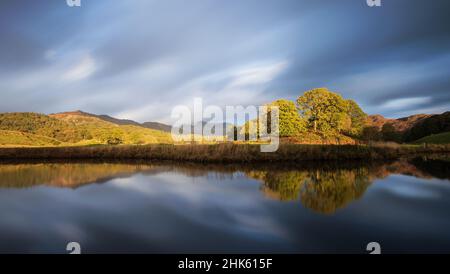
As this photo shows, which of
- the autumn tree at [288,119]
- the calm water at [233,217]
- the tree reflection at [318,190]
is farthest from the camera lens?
the autumn tree at [288,119]

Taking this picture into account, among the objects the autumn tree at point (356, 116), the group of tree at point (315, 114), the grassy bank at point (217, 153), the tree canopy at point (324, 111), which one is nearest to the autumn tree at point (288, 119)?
the group of tree at point (315, 114)

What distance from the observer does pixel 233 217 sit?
20.9ft

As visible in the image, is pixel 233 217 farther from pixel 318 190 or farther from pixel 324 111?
pixel 324 111

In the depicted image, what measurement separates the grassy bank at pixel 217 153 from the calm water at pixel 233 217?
358 inches

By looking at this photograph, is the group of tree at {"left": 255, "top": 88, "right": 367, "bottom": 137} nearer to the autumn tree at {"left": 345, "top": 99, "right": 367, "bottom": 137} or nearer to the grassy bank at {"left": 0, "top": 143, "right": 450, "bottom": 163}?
the autumn tree at {"left": 345, "top": 99, "right": 367, "bottom": 137}

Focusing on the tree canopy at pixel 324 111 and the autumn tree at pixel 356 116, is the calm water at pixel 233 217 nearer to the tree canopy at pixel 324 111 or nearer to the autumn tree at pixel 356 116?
the tree canopy at pixel 324 111

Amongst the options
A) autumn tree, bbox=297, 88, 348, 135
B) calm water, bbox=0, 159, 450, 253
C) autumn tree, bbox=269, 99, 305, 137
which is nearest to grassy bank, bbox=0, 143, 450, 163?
calm water, bbox=0, 159, 450, 253

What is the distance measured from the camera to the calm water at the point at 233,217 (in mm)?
4715

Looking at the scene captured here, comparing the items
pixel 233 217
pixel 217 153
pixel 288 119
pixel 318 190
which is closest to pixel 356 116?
pixel 288 119

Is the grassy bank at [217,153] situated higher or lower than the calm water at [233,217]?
higher

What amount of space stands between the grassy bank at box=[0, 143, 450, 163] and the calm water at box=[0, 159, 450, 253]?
9092mm
